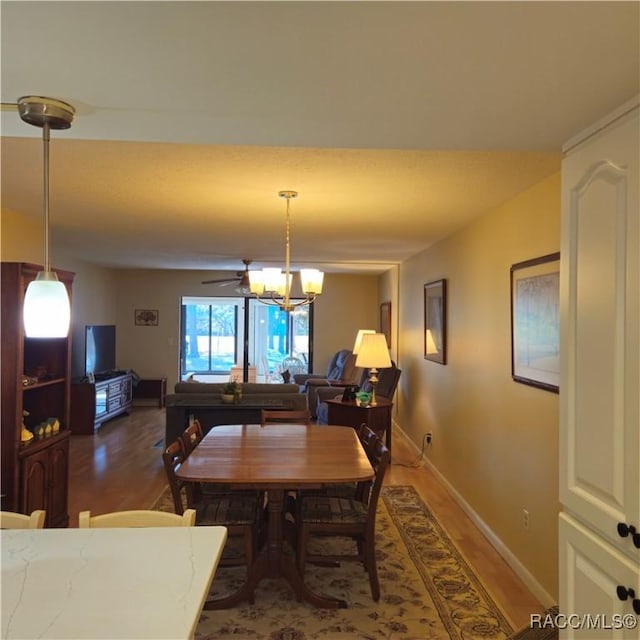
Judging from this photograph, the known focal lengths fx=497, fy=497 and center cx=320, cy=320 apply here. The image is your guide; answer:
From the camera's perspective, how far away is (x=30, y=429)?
349cm

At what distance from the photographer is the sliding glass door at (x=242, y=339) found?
9.19 meters

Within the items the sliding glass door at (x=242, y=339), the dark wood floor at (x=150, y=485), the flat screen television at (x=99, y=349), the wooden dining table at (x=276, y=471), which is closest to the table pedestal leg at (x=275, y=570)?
the wooden dining table at (x=276, y=471)

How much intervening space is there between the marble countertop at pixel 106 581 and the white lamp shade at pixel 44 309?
59 cm

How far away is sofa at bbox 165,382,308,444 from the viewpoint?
4.91 m

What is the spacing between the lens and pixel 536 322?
2.81 meters

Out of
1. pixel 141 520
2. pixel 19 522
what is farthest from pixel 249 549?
pixel 19 522

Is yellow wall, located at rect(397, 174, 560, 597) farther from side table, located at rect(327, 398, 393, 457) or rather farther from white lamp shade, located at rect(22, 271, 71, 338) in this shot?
white lamp shade, located at rect(22, 271, 71, 338)

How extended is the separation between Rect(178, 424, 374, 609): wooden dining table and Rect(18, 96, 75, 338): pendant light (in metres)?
1.35

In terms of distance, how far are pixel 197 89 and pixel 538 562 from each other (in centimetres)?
289

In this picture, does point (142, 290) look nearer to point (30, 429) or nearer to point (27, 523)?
point (30, 429)

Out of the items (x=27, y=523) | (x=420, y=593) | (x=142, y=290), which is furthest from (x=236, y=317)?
(x=27, y=523)

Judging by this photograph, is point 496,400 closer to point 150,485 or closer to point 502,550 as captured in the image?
point 502,550

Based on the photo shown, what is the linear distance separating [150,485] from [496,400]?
312 centimetres

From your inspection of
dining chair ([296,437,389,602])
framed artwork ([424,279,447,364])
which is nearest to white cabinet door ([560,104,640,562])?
dining chair ([296,437,389,602])
